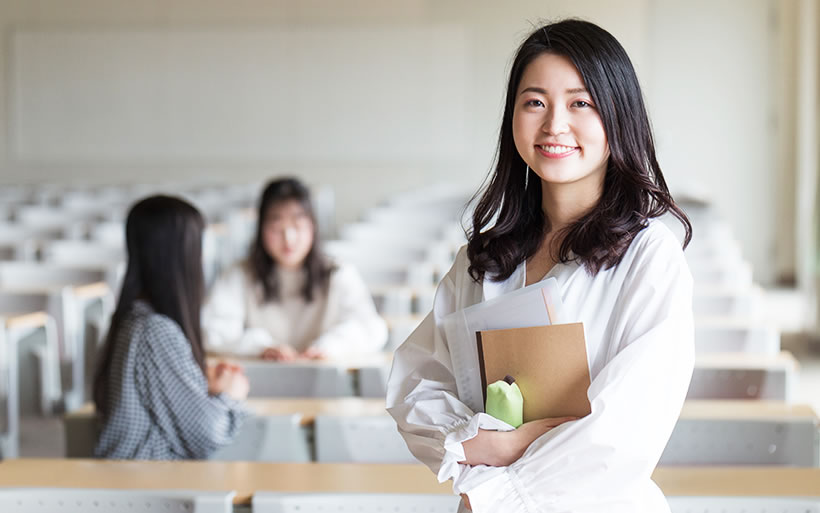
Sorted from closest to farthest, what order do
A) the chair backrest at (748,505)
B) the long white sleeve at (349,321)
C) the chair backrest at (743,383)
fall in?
the chair backrest at (748,505) < the chair backrest at (743,383) < the long white sleeve at (349,321)

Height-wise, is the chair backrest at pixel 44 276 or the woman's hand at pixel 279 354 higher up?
the chair backrest at pixel 44 276

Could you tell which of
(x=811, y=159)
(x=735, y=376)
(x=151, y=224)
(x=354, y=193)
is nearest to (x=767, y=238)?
(x=811, y=159)

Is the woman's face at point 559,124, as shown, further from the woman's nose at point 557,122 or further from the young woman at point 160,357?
the young woman at point 160,357

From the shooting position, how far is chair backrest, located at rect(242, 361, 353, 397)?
2.96m

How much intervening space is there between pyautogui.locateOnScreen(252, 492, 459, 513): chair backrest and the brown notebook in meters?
0.38

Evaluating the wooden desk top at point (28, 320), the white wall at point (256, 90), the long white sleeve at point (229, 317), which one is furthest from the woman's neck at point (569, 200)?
the white wall at point (256, 90)

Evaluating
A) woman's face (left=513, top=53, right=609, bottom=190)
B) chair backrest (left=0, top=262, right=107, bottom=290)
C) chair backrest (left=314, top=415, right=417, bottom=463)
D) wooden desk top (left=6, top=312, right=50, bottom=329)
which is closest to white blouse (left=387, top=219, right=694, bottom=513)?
woman's face (left=513, top=53, right=609, bottom=190)

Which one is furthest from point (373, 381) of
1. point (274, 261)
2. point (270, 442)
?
point (274, 261)

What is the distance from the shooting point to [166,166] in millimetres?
11945

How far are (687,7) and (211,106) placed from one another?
18.6 ft

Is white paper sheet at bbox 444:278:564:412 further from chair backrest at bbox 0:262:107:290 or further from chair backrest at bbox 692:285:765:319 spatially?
chair backrest at bbox 0:262:107:290

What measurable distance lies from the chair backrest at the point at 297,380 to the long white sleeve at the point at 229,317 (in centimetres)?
51

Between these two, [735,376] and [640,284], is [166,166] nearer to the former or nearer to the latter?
Answer: [735,376]

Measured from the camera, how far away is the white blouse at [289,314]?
3.59m
